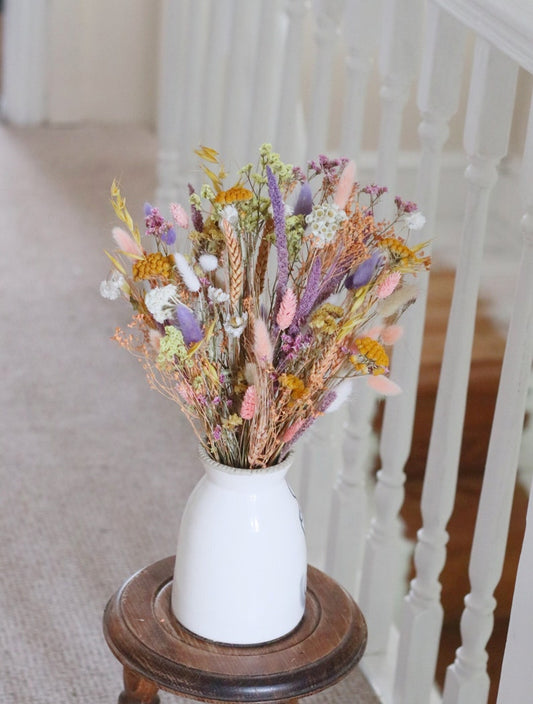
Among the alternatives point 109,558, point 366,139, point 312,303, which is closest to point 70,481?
point 109,558

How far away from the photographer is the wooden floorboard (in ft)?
7.18

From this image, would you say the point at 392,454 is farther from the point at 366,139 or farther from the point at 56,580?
the point at 366,139

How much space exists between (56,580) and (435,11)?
993 millimetres

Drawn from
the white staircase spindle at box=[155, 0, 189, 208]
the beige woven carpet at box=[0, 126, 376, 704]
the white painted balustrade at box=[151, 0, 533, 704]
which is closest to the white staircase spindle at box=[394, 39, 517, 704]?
the white painted balustrade at box=[151, 0, 533, 704]

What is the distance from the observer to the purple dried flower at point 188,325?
985mm

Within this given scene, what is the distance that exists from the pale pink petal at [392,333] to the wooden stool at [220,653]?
30 centimetres

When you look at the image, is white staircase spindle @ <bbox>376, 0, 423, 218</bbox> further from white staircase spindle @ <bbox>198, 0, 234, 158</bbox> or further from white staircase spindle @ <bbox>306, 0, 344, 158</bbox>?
white staircase spindle @ <bbox>198, 0, 234, 158</bbox>

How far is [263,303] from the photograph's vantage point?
107 centimetres

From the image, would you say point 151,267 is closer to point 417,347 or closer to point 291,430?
point 291,430

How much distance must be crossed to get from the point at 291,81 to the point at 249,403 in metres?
0.90

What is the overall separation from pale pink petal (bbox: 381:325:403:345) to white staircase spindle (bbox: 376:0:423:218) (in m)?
0.48

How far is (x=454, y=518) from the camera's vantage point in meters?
2.45

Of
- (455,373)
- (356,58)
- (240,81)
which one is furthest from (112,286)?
(240,81)

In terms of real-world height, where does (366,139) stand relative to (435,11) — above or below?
below
